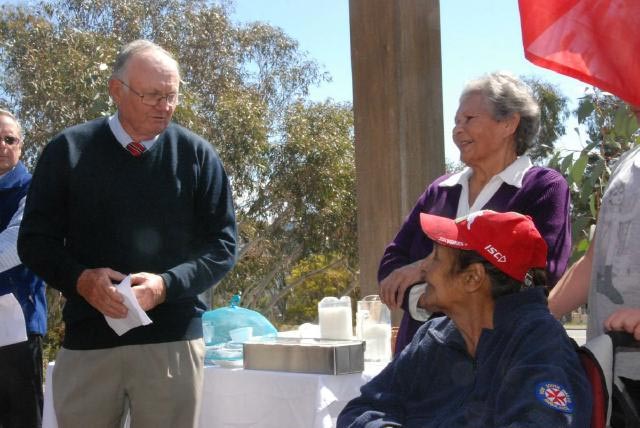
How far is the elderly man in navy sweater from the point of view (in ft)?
9.37

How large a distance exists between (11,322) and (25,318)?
9cm

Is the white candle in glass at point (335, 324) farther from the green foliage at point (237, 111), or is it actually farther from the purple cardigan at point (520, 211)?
the green foliage at point (237, 111)

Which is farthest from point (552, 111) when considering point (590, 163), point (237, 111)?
point (590, 163)

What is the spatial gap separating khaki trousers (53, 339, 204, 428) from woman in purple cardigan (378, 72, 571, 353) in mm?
730

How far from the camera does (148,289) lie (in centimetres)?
277

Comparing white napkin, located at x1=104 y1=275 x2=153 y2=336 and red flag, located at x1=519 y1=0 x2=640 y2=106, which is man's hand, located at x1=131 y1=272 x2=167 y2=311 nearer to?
white napkin, located at x1=104 y1=275 x2=153 y2=336

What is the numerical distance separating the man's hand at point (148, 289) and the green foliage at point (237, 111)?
1290cm

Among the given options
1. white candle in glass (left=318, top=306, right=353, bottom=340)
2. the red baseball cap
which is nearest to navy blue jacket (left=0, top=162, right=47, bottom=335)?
white candle in glass (left=318, top=306, right=353, bottom=340)

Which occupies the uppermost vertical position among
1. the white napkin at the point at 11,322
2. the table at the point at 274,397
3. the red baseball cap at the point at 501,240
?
the red baseball cap at the point at 501,240

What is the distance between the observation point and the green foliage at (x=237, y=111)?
55.3ft

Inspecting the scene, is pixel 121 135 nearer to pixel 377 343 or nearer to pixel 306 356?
pixel 306 356

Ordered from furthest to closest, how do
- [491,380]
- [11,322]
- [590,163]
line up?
1. [590,163]
2. [11,322]
3. [491,380]

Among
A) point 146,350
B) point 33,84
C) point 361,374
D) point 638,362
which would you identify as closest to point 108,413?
point 146,350

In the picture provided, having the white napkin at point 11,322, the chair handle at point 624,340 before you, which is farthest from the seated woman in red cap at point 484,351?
the white napkin at point 11,322
